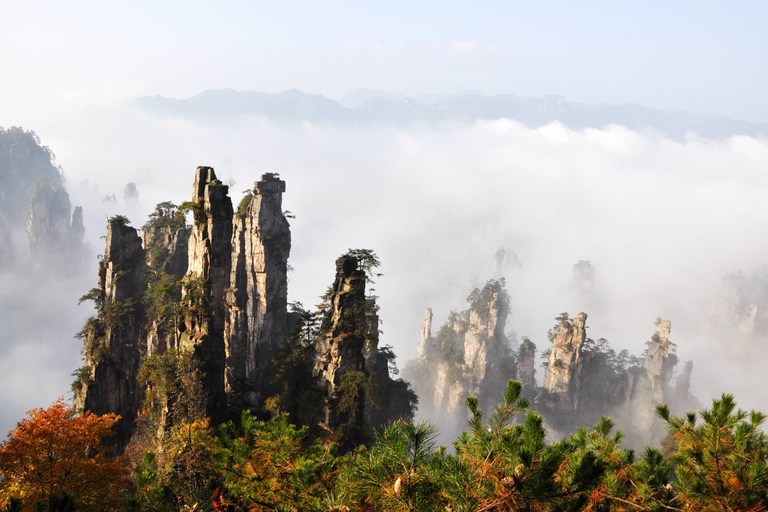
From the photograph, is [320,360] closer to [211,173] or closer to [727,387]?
[211,173]

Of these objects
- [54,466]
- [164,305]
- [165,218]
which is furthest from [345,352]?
[165,218]

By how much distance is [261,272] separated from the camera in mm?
45625

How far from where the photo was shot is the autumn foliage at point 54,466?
18375 mm

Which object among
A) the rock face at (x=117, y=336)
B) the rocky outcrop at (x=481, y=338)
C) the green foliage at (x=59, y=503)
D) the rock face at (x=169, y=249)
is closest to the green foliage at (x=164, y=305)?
the rock face at (x=117, y=336)

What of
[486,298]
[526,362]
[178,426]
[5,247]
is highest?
[5,247]

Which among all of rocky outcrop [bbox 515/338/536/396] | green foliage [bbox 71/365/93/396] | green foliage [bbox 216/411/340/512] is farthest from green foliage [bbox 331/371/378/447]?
rocky outcrop [bbox 515/338/536/396]

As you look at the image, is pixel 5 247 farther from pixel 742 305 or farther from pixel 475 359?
pixel 742 305

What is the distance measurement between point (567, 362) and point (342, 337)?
1643 inches

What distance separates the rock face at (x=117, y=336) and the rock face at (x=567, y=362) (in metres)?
49.9

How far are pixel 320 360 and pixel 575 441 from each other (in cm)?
2061

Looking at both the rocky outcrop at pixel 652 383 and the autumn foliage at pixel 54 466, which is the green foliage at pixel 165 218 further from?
the rocky outcrop at pixel 652 383

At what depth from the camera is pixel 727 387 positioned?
4493 inches

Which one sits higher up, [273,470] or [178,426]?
[273,470]

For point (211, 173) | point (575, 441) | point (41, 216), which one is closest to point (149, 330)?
point (211, 173)
